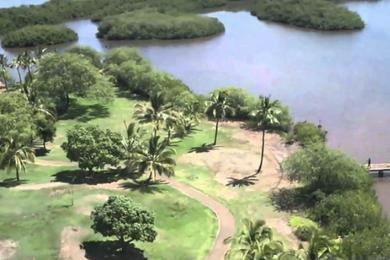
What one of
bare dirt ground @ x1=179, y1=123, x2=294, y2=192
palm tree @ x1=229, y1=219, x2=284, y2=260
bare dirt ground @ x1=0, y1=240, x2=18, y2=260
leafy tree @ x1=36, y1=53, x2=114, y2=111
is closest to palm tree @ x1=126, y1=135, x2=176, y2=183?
bare dirt ground @ x1=179, y1=123, x2=294, y2=192

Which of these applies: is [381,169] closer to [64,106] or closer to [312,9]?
[64,106]

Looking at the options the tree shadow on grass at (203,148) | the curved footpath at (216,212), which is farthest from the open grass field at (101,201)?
the tree shadow on grass at (203,148)

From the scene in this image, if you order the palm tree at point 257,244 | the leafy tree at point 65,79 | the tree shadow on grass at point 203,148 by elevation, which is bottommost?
the tree shadow on grass at point 203,148

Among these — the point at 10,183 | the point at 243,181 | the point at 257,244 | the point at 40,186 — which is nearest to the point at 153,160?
the point at 243,181

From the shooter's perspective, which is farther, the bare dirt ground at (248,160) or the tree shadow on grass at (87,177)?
the bare dirt ground at (248,160)

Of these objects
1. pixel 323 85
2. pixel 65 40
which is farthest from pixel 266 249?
pixel 65 40

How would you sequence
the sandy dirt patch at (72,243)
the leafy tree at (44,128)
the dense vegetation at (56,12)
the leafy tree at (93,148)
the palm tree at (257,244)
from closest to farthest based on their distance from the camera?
the palm tree at (257,244) < the sandy dirt patch at (72,243) < the leafy tree at (93,148) < the leafy tree at (44,128) < the dense vegetation at (56,12)

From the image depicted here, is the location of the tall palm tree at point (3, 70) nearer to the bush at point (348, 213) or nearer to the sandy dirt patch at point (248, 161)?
the sandy dirt patch at point (248, 161)
